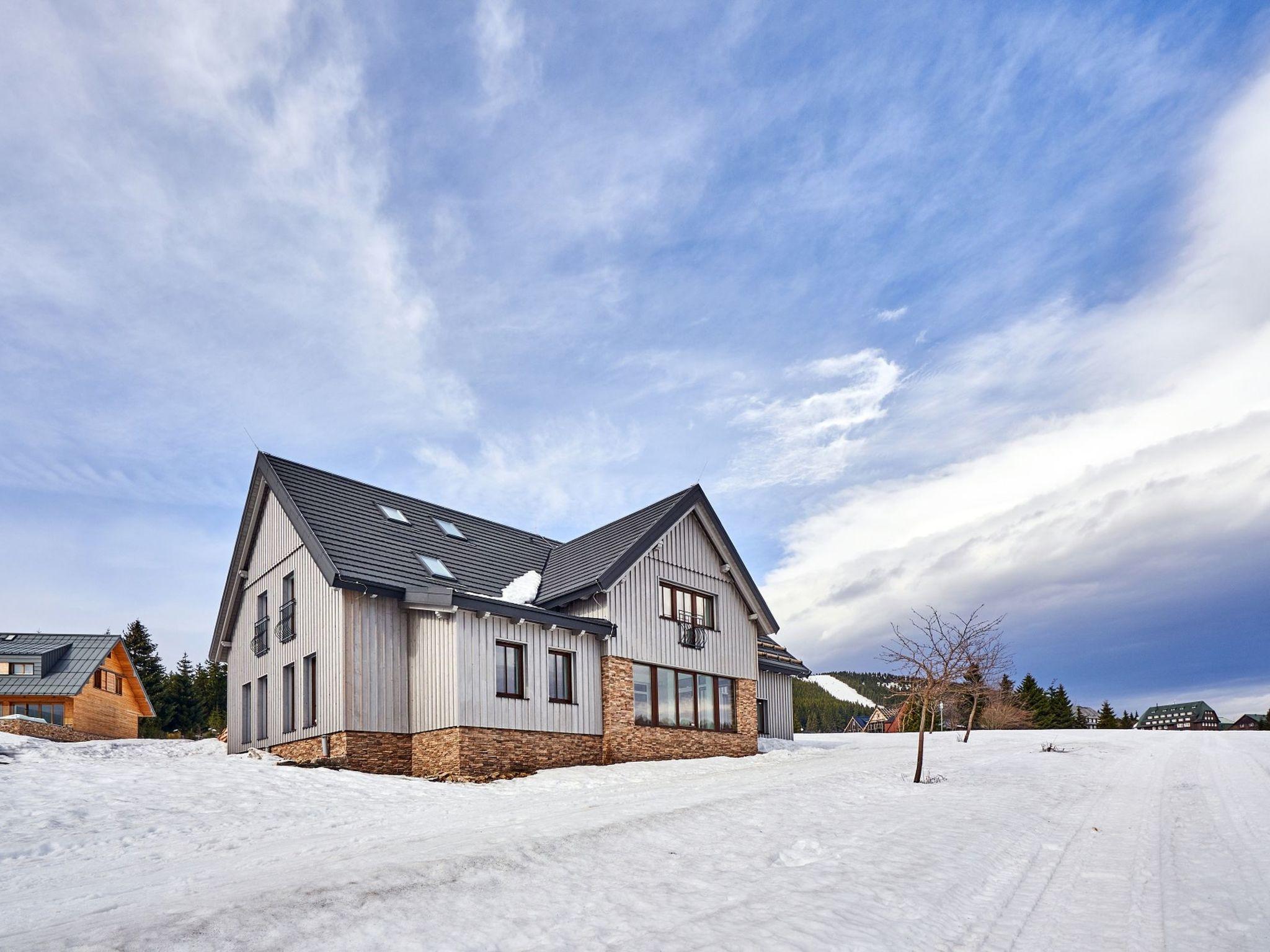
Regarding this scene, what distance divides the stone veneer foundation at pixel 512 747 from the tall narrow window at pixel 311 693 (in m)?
0.46

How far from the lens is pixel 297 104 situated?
56.1 ft

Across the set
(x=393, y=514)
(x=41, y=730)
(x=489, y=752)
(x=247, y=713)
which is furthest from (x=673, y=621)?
(x=41, y=730)

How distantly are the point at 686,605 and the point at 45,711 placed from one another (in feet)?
91.5

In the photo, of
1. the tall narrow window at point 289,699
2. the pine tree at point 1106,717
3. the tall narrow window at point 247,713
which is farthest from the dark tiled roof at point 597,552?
the pine tree at point 1106,717

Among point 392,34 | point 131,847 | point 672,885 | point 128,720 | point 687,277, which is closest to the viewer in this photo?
point 672,885

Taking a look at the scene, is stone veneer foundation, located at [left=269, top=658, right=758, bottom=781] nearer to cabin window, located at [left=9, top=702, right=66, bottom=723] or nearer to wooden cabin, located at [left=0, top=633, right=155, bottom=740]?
wooden cabin, located at [left=0, top=633, right=155, bottom=740]

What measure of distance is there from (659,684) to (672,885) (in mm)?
16157

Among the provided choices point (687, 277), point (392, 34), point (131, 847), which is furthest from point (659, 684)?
point (392, 34)

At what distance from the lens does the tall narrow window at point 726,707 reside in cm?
2591

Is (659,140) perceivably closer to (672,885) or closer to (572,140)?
(572,140)

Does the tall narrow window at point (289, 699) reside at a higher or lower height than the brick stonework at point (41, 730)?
higher

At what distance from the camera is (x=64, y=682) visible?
36125 mm

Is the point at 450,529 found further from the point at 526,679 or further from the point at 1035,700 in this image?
the point at 1035,700

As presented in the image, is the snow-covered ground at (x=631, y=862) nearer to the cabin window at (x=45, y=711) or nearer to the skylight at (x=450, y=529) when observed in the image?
the skylight at (x=450, y=529)
